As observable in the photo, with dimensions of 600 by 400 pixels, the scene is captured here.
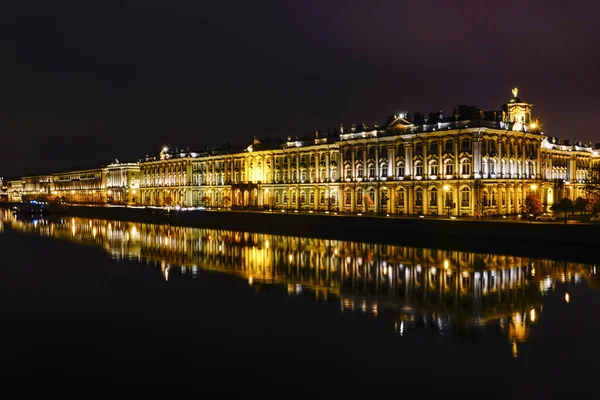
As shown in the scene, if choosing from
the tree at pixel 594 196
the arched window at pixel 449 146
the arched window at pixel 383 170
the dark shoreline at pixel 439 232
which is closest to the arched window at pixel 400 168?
the arched window at pixel 383 170

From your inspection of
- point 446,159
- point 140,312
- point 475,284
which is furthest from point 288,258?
point 446,159

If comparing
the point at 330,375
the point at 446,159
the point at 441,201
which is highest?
the point at 446,159

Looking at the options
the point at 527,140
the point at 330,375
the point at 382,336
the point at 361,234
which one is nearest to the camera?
the point at 330,375

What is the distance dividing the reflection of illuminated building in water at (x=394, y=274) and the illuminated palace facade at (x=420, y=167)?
51.4 ft

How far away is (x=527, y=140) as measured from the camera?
202ft

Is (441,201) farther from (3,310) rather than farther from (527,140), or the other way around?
(3,310)

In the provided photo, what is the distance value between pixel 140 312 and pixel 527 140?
169ft

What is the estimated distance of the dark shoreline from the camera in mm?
37656

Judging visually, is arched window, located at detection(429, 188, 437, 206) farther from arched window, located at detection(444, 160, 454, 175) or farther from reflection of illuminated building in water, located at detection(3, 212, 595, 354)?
reflection of illuminated building in water, located at detection(3, 212, 595, 354)

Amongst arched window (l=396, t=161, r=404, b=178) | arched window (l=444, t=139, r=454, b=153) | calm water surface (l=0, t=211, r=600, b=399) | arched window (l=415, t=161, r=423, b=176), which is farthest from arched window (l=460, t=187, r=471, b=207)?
calm water surface (l=0, t=211, r=600, b=399)

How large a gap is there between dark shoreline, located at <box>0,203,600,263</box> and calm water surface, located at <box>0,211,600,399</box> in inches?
163

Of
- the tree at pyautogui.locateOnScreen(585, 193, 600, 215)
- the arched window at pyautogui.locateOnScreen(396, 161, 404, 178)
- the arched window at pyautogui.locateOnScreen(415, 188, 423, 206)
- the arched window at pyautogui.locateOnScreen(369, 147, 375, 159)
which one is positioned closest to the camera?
the tree at pyautogui.locateOnScreen(585, 193, 600, 215)

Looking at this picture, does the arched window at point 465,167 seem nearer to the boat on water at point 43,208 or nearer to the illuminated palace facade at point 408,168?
the illuminated palace facade at point 408,168

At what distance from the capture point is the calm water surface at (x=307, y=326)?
14273mm
